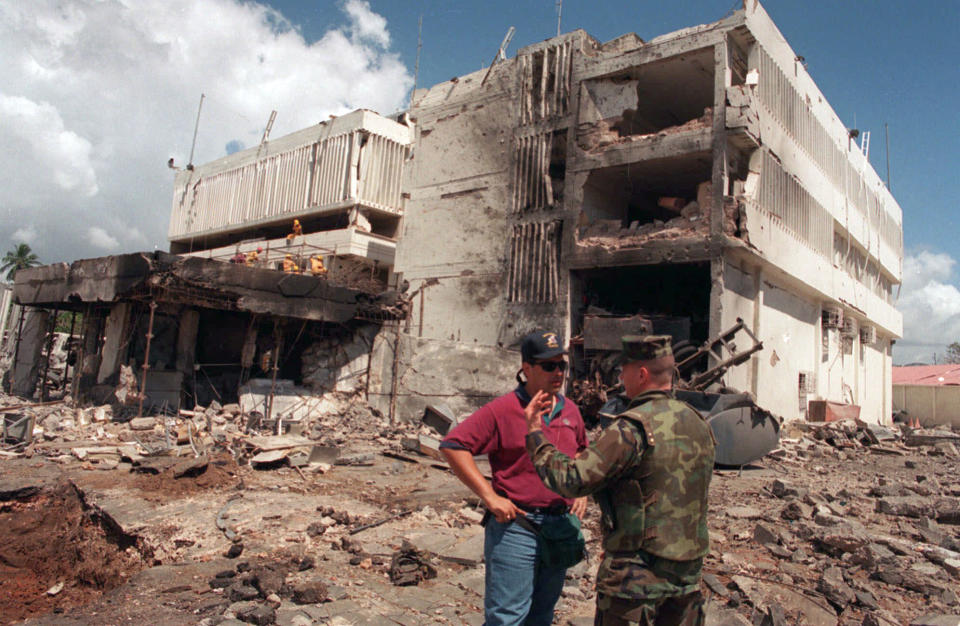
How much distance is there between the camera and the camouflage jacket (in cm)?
227

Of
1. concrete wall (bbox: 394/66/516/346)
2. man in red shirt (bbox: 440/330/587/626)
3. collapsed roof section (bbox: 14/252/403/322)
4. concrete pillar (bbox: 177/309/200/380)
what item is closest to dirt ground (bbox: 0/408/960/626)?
man in red shirt (bbox: 440/330/587/626)

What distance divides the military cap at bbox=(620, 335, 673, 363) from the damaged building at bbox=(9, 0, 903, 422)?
988cm

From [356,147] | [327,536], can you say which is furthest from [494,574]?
[356,147]

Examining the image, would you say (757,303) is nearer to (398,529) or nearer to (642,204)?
(642,204)

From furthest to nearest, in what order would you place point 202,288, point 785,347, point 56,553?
point 785,347 < point 202,288 < point 56,553

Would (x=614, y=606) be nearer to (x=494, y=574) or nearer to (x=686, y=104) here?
(x=494, y=574)

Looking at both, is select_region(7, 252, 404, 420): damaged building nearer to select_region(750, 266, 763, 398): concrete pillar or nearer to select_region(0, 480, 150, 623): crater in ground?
select_region(0, 480, 150, 623): crater in ground

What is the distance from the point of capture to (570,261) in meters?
16.3

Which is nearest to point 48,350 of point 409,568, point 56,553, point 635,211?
point 56,553

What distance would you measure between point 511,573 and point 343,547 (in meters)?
3.53

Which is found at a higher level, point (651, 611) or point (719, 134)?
point (719, 134)

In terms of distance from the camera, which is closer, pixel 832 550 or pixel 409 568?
pixel 409 568

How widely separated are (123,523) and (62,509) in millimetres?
1601

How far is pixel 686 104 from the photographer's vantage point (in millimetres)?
18109
